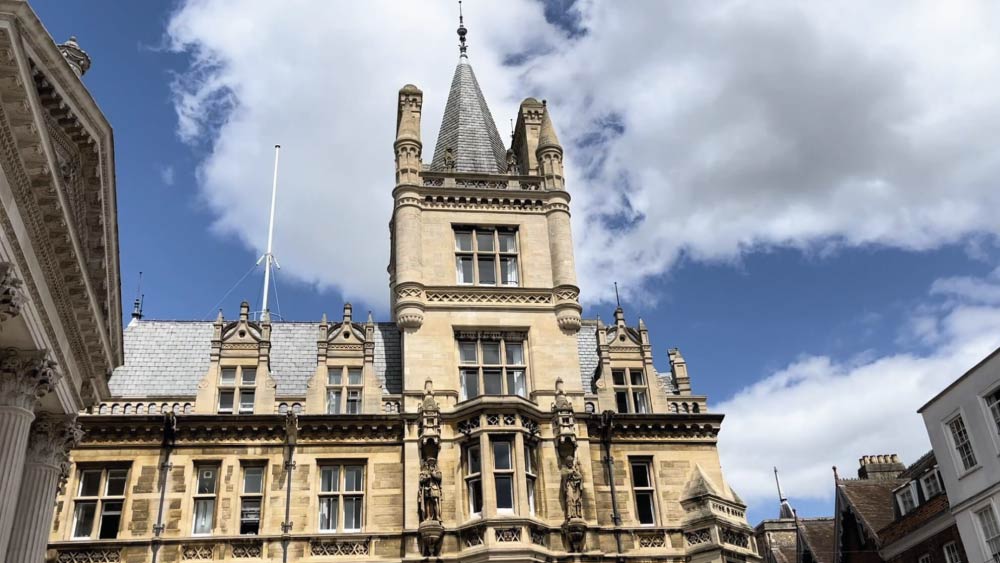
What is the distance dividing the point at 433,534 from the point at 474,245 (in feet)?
37.5

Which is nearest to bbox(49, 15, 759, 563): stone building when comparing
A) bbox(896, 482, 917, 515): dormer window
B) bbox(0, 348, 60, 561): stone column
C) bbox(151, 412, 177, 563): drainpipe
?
bbox(151, 412, 177, 563): drainpipe

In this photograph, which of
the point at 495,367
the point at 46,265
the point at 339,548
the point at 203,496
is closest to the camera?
the point at 46,265

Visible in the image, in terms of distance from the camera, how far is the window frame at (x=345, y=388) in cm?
3034

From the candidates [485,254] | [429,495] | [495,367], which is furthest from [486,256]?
[429,495]

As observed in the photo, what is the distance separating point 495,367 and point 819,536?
26.5 metres

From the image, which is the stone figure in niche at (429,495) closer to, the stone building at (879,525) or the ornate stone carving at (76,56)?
the ornate stone carving at (76,56)

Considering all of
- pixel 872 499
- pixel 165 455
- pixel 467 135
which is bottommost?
pixel 165 455

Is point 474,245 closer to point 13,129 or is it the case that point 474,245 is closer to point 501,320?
point 501,320

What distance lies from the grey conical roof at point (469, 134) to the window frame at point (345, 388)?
1047 cm

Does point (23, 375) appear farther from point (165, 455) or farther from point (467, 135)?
point (467, 135)

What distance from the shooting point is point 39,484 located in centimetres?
2264

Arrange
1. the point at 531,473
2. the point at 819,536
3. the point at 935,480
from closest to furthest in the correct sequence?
1. the point at 531,473
2. the point at 935,480
3. the point at 819,536

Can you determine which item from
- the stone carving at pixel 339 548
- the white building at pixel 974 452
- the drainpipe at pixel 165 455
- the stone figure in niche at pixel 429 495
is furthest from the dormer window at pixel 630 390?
the drainpipe at pixel 165 455

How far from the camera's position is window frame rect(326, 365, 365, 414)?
30.3 metres
